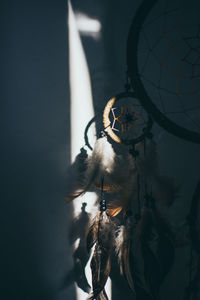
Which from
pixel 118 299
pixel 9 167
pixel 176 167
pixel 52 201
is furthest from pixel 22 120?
pixel 118 299

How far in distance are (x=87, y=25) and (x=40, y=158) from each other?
0.81 m

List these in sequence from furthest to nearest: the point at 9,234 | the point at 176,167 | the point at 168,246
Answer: the point at 176,167
the point at 9,234
the point at 168,246

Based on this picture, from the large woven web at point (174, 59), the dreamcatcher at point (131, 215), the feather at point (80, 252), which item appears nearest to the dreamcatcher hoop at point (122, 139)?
the dreamcatcher at point (131, 215)

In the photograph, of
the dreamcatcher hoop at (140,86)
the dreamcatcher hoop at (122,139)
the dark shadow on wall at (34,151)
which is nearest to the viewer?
the dreamcatcher hoop at (140,86)

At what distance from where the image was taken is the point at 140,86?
2.90ft

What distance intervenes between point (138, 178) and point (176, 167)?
1.15 ft

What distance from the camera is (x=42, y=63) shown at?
1154 mm

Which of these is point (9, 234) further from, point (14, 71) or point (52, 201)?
point (14, 71)

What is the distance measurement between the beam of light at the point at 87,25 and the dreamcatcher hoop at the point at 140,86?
0.47 m

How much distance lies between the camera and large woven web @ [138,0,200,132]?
3.69 feet

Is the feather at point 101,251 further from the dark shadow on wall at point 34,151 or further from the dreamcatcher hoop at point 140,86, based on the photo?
the dreamcatcher hoop at point 140,86

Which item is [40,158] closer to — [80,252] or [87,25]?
[80,252]

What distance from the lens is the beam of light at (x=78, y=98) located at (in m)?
1.19

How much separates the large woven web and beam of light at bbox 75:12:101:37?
27 cm
